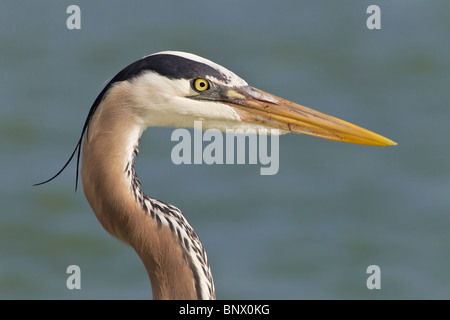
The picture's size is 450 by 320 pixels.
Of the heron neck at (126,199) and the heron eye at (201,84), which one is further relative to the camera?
the heron eye at (201,84)

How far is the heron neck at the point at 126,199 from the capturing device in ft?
14.3

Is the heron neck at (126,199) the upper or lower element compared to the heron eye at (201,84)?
lower

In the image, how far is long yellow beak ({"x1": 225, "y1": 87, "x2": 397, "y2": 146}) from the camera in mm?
4625

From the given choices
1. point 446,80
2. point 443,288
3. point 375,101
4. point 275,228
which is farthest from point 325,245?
point 446,80

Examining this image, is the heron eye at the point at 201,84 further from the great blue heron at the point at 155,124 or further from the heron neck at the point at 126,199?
the heron neck at the point at 126,199

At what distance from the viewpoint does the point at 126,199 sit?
14.3 ft

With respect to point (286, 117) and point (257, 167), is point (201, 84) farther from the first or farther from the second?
point (257, 167)

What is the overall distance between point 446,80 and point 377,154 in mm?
1443

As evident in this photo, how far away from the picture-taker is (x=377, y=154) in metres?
9.91

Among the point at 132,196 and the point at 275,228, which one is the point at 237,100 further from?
the point at 275,228

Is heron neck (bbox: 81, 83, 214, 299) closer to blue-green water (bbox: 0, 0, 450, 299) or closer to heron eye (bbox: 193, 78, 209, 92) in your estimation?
heron eye (bbox: 193, 78, 209, 92)

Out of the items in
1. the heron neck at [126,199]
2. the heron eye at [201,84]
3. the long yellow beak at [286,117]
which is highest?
the heron eye at [201,84]

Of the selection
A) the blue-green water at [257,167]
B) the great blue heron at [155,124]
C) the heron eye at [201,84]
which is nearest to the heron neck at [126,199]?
the great blue heron at [155,124]

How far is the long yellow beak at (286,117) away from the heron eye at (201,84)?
0.38 feet
